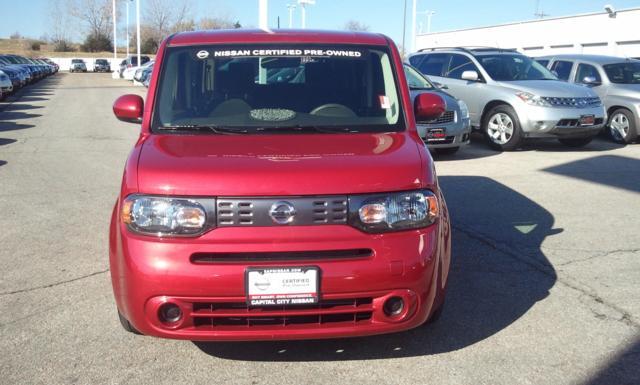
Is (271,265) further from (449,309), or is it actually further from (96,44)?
(96,44)

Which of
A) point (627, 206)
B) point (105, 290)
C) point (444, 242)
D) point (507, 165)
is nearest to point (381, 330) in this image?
point (444, 242)

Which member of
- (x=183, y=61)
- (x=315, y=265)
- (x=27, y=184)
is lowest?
(x=27, y=184)

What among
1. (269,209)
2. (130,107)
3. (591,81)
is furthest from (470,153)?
(269,209)

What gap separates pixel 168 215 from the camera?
115 inches

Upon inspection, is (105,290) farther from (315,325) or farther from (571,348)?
(571,348)

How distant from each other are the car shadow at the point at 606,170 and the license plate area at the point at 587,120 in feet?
2.10

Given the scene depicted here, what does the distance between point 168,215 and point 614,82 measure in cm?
1218

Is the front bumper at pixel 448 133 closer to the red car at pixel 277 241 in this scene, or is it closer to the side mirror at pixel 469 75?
the side mirror at pixel 469 75

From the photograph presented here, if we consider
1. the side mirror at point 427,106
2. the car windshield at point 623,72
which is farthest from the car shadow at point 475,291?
the car windshield at point 623,72

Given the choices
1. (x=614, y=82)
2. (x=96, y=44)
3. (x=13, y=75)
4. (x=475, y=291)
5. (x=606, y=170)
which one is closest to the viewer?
(x=475, y=291)

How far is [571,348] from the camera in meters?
3.46

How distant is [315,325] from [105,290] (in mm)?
1996

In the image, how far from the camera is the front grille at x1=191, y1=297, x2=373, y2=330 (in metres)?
2.91

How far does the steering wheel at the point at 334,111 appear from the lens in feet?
12.9
